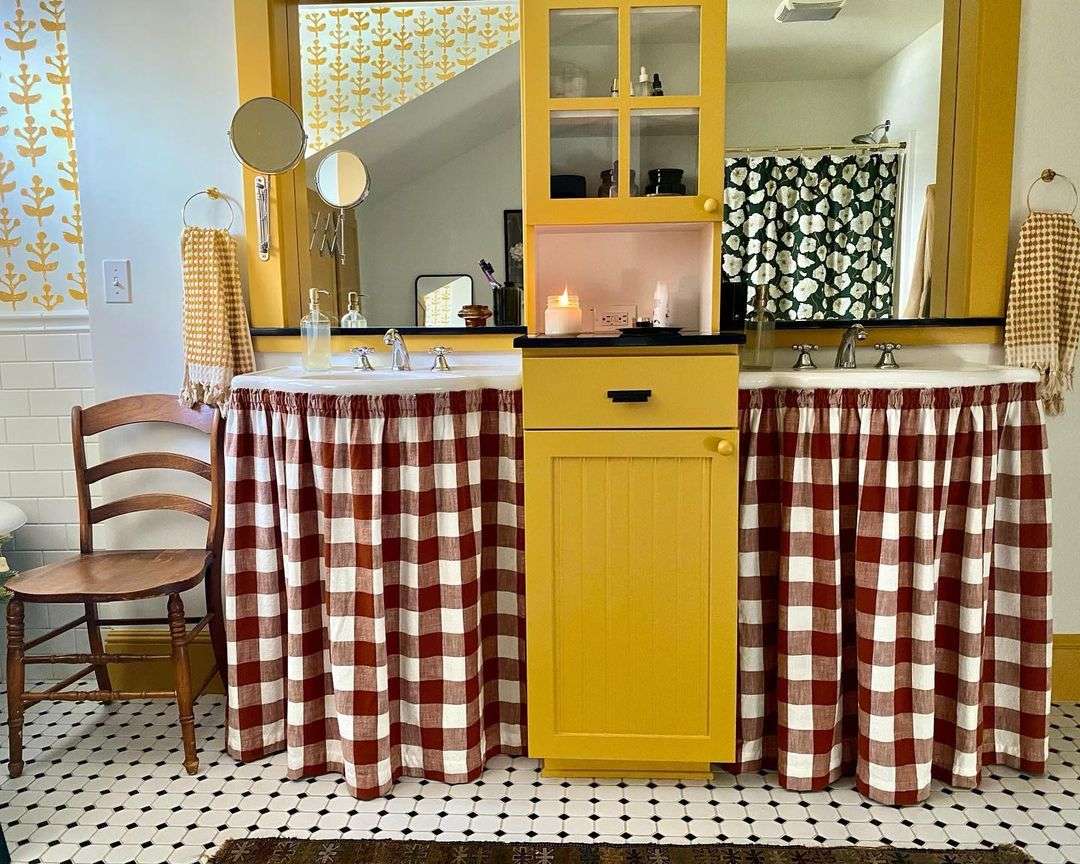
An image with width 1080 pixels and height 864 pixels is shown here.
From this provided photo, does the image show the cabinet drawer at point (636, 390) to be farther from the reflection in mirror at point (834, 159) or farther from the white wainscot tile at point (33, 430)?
the white wainscot tile at point (33, 430)

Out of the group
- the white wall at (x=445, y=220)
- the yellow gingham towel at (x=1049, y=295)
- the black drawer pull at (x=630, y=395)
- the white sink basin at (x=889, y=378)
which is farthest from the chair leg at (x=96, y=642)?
the yellow gingham towel at (x=1049, y=295)

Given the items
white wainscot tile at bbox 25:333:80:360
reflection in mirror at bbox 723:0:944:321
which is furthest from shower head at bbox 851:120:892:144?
white wainscot tile at bbox 25:333:80:360

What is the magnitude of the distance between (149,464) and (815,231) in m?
2.00

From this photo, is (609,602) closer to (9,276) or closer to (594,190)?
(594,190)

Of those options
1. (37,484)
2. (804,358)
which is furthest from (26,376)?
(804,358)

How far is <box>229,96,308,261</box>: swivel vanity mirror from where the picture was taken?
2277mm

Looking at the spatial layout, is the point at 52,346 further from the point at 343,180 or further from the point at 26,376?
the point at 343,180

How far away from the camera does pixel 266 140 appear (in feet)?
7.55

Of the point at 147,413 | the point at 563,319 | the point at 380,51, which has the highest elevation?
the point at 380,51

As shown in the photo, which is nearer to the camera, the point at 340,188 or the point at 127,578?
the point at 127,578

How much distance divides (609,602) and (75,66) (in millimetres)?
2121

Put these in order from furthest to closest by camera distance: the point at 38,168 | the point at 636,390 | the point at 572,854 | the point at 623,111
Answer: the point at 38,168, the point at 623,111, the point at 636,390, the point at 572,854

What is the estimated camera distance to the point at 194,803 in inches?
76.5

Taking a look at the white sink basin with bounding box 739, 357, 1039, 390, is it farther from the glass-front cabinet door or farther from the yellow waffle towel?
the yellow waffle towel
